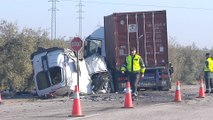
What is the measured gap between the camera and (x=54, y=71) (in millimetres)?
25172

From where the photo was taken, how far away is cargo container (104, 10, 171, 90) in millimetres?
27500

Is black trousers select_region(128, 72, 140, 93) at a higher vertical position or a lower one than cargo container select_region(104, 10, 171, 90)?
lower

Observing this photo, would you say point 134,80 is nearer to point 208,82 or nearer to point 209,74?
point 208,82

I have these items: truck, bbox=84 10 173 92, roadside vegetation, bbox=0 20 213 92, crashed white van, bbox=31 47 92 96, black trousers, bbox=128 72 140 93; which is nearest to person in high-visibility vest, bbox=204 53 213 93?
truck, bbox=84 10 173 92

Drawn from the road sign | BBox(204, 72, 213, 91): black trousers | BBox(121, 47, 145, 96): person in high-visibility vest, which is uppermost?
the road sign

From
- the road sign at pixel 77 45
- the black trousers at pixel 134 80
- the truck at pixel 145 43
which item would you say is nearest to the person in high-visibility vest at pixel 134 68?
the black trousers at pixel 134 80

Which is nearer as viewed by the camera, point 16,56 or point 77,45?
point 77,45

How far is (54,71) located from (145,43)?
502 cm

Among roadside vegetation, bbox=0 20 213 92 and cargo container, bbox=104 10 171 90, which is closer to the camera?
cargo container, bbox=104 10 171 90

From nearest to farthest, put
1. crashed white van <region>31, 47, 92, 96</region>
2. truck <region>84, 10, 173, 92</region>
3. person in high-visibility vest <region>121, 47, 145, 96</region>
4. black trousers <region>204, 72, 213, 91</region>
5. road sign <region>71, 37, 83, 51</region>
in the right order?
person in high-visibility vest <region>121, 47, 145, 96</region> < crashed white van <region>31, 47, 92, 96</region> < black trousers <region>204, 72, 213, 91</region> < road sign <region>71, 37, 83, 51</region> < truck <region>84, 10, 173, 92</region>

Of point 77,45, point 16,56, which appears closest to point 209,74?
point 77,45

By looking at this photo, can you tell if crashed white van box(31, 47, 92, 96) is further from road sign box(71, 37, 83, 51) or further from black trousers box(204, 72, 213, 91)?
black trousers box(204, 72, 213, 91)

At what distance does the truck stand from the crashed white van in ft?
9.05

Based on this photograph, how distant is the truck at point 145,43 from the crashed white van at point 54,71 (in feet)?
9.05
